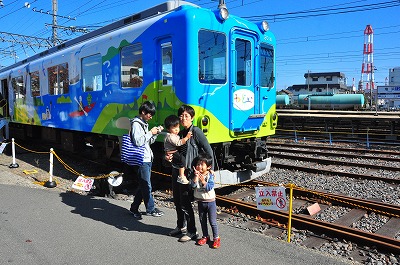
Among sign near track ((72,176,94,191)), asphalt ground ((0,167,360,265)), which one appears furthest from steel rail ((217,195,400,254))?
sign near track ((72,176,94,191))

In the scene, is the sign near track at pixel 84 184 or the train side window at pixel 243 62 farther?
the train side window at pixel 243 62

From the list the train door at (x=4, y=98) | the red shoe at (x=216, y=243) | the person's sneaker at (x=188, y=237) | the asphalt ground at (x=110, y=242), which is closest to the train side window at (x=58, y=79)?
the asphalt ground at (x=110, y=242)

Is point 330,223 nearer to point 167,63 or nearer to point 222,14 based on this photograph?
point 167,63

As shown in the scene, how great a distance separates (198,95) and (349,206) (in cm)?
332

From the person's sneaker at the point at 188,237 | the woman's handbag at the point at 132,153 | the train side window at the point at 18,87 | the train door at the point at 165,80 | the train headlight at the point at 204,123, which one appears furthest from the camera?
the train side window at the point at 18,87

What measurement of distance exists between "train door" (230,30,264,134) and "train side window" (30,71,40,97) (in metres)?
7.34

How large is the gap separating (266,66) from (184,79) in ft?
8.33

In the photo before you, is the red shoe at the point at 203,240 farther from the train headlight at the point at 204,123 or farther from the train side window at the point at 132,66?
the train side window at the point at 132,66

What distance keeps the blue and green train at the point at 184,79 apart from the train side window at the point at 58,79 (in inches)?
3.3

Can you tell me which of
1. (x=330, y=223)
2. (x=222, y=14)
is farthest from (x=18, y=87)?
(x=330, y=223)

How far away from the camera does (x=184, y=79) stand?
6031mm

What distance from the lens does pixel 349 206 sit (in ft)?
21.0

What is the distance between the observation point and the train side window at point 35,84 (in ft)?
37.7

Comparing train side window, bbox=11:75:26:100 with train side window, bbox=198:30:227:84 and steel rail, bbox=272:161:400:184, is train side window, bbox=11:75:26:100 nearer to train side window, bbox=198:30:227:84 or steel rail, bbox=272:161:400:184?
train side window, bbox=198:30:227:84
